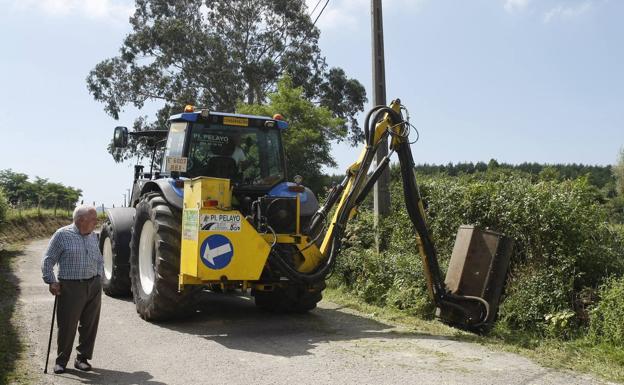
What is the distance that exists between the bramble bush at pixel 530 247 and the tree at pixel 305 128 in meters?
16.6

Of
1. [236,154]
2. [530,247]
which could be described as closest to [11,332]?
[236,154]

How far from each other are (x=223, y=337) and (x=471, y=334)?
9.26 ft

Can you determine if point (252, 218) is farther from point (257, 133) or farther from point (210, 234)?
point (257, 133)

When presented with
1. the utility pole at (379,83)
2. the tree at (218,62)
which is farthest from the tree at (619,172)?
the utility pole at (379,83)

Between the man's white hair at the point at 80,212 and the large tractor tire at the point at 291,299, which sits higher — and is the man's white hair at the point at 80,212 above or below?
above

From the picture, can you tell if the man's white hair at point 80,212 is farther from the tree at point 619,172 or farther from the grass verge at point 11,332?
the tree at point 619,172

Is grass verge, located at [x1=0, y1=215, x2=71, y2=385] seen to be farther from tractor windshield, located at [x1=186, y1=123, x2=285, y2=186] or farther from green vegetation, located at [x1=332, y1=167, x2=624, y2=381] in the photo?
green vegetation, located at [x1=332, y1=167, x2=624, y2=381]

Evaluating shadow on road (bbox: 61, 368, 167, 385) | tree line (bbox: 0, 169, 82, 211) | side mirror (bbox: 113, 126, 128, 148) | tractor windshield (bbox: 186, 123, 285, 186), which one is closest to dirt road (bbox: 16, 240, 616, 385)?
shadow on road (bbox: 61, 368, 167, 385)

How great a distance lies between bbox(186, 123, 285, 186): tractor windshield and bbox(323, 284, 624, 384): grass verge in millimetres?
2545

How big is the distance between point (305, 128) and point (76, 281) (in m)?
21.4

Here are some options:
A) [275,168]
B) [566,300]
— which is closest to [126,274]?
[275,168]

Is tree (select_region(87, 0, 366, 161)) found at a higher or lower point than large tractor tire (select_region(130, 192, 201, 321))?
higher

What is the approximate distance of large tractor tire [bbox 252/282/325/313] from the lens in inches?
328

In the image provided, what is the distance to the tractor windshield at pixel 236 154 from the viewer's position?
8414 mm
